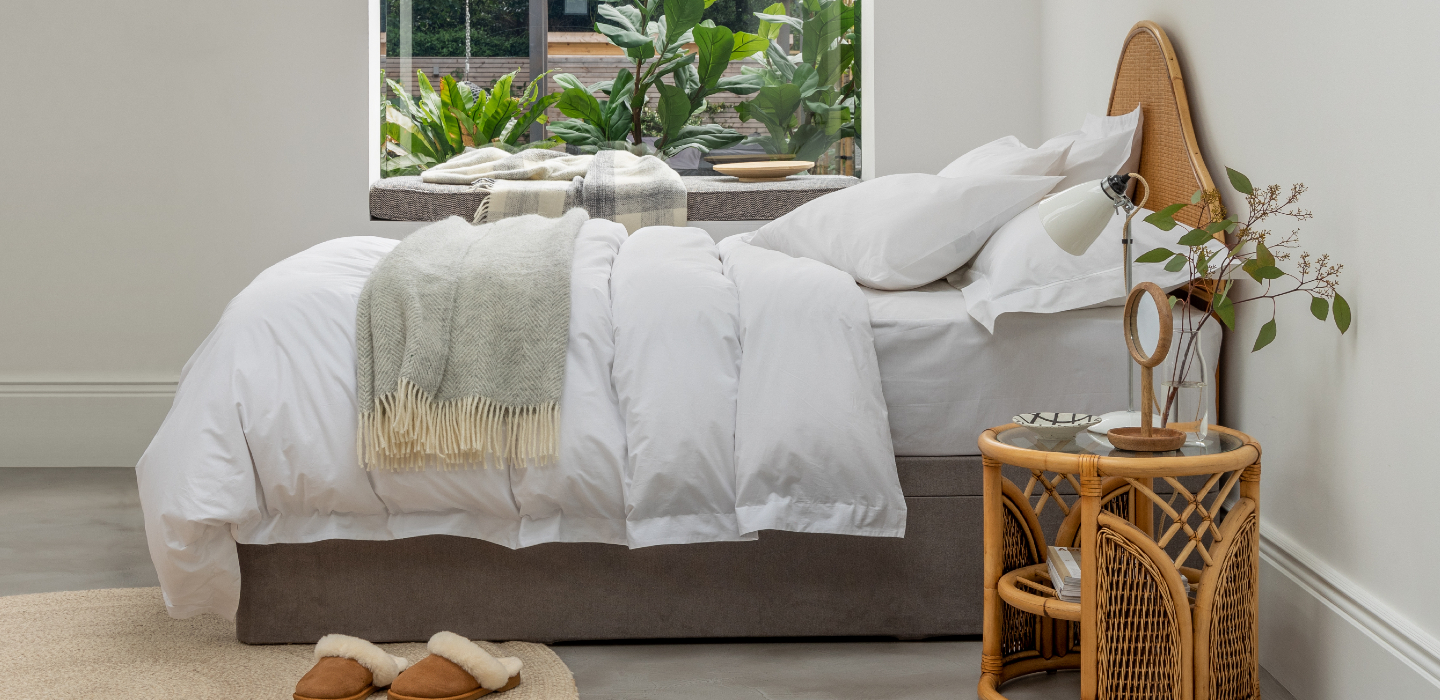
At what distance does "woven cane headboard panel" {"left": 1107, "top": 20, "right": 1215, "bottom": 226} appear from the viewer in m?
1.93

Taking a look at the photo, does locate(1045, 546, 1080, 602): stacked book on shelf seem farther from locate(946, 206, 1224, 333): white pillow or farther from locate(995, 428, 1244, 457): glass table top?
locate(946, 206, 1224, 333): white pillow

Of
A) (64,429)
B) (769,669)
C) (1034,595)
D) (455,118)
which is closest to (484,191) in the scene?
(455,118)

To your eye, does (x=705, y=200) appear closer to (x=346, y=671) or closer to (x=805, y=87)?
(x=805, y=87)

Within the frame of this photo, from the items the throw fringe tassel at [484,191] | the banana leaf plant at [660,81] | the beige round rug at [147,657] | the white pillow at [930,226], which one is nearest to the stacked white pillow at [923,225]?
the white pillow at [930,226]

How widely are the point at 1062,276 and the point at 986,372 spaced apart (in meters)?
0.20

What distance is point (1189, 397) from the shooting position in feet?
4.75

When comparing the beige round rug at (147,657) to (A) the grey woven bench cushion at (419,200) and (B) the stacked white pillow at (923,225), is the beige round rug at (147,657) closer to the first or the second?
(B) the stacked white pillow at (923,225)

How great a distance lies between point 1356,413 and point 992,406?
509 mm

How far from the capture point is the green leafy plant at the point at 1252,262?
1.46 m

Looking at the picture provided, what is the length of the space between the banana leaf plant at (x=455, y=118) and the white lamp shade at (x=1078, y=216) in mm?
2693

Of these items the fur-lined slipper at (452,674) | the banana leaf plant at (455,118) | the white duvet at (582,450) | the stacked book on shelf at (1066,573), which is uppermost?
the banana leaf plant at (455,118)

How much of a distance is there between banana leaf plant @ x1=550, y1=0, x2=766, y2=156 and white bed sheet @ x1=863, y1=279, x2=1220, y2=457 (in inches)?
89.7

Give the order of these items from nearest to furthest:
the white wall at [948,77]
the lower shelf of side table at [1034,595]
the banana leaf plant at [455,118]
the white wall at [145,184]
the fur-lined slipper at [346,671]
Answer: the lower shelf of side table at [1034,595] < the fur-lined slipper at [346,671] < the white wall at [145,184] < the white wall at [948,77] < the banana leaf plant at [455,118]

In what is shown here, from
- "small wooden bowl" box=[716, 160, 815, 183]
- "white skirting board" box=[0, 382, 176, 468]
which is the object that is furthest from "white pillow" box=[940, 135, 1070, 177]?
"white skirting board" box=[0, 382, 176, 468]
